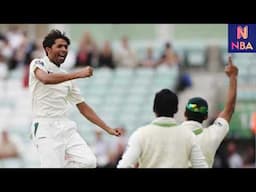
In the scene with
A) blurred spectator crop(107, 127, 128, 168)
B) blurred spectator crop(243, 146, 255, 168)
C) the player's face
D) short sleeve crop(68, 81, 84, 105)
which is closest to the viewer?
the player's face

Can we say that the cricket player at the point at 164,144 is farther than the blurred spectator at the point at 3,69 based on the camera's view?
No

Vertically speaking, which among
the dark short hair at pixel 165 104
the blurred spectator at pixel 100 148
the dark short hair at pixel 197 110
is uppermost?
the dark short hair at pixel 165 104

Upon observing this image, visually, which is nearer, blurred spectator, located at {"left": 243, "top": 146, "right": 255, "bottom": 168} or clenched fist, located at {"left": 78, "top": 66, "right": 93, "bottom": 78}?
clenched fist, located at {"left": 78, "top": 66, "right": 93, "bottom": 78}

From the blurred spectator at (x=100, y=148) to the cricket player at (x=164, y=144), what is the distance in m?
12.5

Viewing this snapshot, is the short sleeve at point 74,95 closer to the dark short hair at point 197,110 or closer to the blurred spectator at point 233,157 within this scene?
the dark short hair at point 197,110

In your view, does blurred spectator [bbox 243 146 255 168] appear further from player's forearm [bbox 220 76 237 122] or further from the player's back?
the player's back

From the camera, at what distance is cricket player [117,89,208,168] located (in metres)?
8.89

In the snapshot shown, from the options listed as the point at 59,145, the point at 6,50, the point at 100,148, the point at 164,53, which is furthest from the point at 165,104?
the point at 6,50

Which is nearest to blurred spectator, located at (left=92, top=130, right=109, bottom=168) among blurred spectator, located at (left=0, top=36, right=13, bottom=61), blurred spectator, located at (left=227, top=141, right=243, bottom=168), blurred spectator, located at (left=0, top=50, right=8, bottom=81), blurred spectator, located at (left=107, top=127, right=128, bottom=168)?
blurred spectator, located at (left=107, top=127, right=128, bottom=168)

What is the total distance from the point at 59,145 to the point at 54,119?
268mm

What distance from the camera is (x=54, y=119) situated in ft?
35.1

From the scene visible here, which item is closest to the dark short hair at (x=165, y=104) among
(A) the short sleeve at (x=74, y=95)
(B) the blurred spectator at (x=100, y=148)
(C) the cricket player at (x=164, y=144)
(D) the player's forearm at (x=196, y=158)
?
(C) the cricket player at (x=164, y=144)

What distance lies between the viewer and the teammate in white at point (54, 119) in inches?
417
